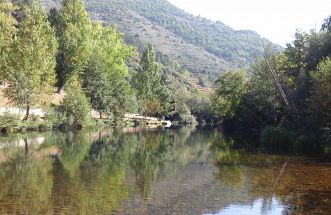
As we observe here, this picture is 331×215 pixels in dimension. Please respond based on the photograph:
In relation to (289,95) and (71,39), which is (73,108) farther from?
(289,95)

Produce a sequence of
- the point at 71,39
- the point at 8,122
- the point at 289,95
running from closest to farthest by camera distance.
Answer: the point at 8,122
the point at 289,95
the point at 71,39

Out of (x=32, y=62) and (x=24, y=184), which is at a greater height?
(x=32, y=62)

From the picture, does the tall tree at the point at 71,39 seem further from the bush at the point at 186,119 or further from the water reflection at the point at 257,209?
the bush at the point at 186,119

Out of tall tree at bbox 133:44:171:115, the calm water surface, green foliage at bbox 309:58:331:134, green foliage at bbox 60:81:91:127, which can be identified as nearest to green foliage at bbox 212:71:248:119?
tall tree at bbox 133:44:171:115

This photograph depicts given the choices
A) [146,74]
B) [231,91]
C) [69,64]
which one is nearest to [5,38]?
[69,64]

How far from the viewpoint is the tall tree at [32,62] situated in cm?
5328

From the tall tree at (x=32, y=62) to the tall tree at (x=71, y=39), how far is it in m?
7.29

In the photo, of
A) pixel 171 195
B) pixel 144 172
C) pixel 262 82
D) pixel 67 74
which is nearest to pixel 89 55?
pixel 67 74

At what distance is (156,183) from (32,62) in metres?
41.4

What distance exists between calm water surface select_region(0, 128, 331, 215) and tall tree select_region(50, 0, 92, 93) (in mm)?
37815

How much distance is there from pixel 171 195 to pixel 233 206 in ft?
9.65

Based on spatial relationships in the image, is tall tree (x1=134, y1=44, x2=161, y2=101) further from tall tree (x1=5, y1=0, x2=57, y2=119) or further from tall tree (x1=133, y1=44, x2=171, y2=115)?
tall tree (x1=5, y1=0, x2=57, y2=119)

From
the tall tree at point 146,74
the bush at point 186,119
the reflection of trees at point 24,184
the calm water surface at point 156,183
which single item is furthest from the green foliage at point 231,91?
the reflection of trees at point 24,184

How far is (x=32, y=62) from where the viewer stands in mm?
57281
